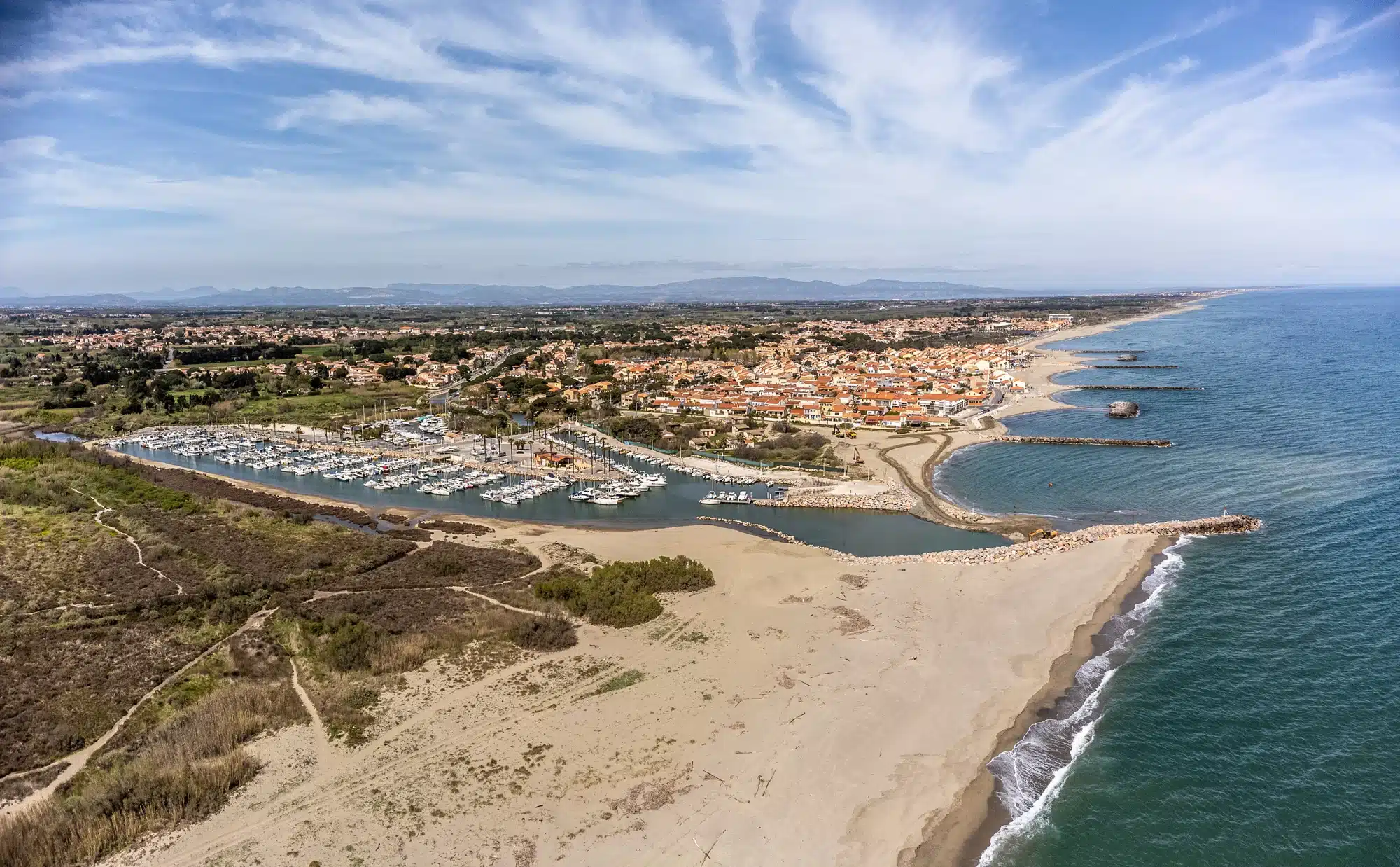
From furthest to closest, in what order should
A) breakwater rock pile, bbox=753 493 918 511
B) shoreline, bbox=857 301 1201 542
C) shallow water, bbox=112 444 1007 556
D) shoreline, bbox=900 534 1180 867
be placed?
breakwater rock pile, bbox=753 493 918 511 → shoreline, bbox=857 301 1201 542 → shallow water, bbox=112 444 1007 556 → shoreline, bbox=900 534 1180 867

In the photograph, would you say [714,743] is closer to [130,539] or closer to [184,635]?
[184,635]

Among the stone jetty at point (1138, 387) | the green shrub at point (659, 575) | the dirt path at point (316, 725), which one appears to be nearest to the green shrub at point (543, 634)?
the green shrub at point (659, 575)

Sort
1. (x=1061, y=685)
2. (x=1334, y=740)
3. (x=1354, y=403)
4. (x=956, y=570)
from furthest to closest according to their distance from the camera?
1. (x=1354, y=403)
2. (x=956, y=570)
3. (x=1061, y=685)
4. (x=1334, y=740)

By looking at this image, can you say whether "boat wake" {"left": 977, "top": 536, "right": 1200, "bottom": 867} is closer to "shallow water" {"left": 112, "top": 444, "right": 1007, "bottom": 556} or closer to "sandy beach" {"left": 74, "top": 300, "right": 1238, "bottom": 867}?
"sandy beach" {"left": 74, "top": 300, "right": 1238, "bottom": 867}

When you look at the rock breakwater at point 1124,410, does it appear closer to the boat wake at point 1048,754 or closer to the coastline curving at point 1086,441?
the coastline curving at point 1086,441

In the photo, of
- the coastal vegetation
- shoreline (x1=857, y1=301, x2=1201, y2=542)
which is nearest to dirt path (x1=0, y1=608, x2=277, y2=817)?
the coastal vegetation

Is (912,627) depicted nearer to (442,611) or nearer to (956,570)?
(956,570)

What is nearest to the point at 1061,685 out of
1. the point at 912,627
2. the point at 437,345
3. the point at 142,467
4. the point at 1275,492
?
the point at 912,627
